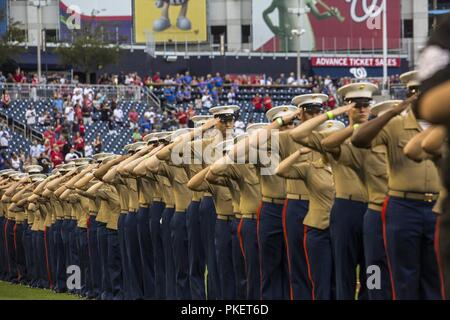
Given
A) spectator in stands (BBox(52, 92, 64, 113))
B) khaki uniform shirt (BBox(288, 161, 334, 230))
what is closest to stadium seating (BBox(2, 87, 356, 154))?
spectator in stands (BBox(52, 92, 64, 113))

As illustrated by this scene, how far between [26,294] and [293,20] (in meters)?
47.1

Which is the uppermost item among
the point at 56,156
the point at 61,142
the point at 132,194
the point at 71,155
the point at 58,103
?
the point at 58,103

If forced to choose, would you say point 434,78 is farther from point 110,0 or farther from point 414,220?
point 110,0

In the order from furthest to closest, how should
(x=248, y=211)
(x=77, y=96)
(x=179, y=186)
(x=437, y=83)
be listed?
1. (x=77, y=96)
2. (x=179, y=186)
3. (x=248, y=211)
4. (x=437, y=83)

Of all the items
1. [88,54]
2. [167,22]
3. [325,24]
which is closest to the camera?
[88,54]

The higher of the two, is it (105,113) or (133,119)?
(105,113)

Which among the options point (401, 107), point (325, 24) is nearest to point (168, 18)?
point (325, 24)

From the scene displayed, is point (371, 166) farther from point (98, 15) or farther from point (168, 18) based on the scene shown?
point (98, 15)

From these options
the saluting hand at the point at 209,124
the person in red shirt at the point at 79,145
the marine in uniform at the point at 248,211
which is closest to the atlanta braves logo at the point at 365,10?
the person in red shirt at the point at 79,145

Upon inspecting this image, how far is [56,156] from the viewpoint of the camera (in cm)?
3678

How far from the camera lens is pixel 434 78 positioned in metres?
4.86

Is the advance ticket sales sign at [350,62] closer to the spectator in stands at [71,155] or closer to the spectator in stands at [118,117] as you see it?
the spectator in stands at [118,117]

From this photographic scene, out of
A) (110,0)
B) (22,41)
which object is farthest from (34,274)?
(110,0)
